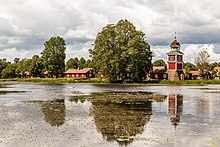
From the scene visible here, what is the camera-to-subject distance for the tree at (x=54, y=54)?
4626 inches

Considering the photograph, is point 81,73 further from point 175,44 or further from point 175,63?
point 175,63

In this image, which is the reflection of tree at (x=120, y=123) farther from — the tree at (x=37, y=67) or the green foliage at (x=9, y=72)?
the green foliage at (x=9, y=72)

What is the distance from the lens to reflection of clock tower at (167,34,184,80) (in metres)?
100

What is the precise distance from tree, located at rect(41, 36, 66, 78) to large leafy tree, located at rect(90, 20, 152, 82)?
110 ft

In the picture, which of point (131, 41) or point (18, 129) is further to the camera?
point (131, 41)

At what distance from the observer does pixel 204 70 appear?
11194cm

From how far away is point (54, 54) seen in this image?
11838cm

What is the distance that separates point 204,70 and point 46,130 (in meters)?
103

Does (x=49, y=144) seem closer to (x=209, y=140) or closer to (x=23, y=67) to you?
(x=209, y=140)

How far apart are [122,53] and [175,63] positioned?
26356 mm

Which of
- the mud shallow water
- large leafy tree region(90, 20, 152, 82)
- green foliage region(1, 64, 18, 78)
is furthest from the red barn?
the mud shallow water

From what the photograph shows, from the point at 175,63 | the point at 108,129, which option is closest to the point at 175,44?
the point at 175,63

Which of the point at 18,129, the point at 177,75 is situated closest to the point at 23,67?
the point at 177,75

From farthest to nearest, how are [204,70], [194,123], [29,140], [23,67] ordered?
[23,67]
[204,70]
[194,123]
[29,140]
